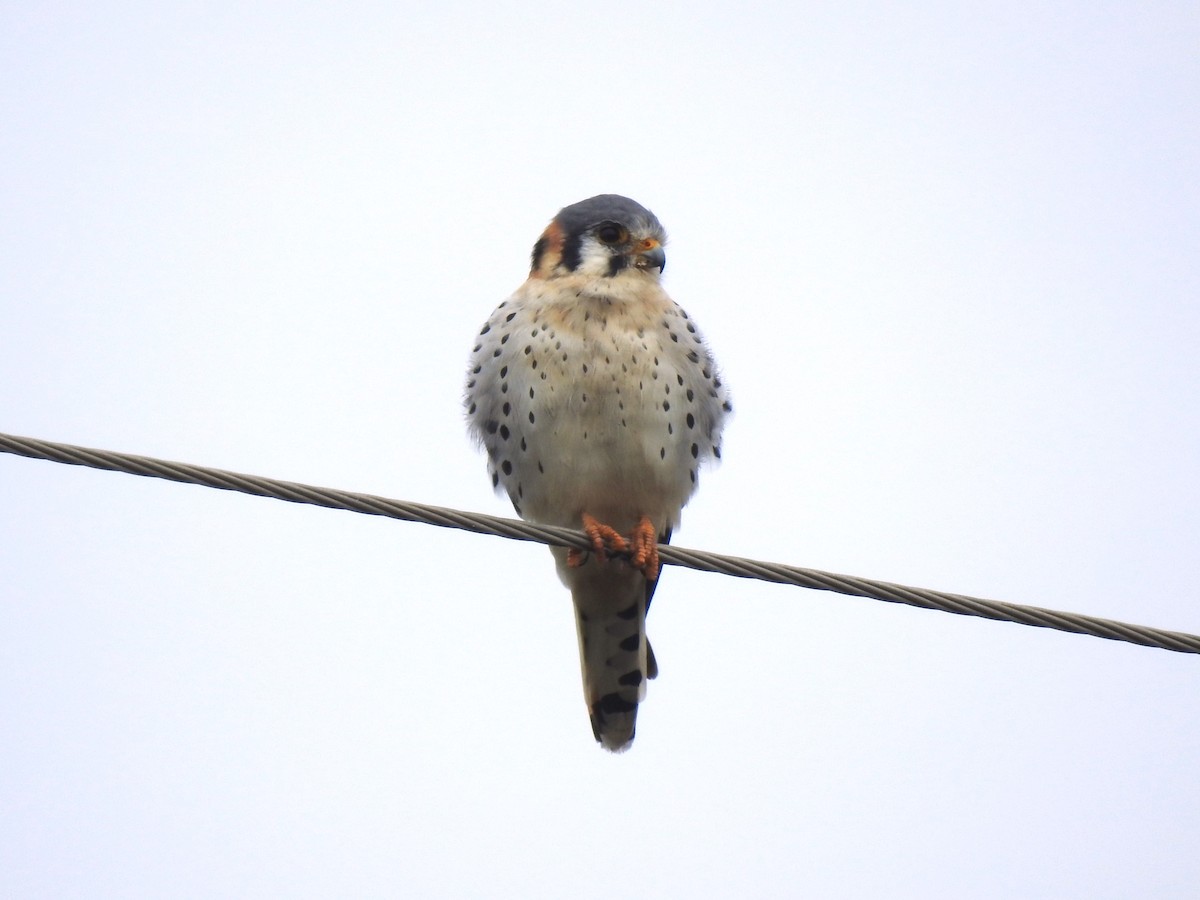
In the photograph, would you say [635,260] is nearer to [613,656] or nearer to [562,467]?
[562,467]

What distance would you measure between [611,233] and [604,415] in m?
0.88

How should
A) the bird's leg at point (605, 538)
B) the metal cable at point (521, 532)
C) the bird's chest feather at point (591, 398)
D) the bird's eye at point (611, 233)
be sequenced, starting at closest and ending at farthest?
the metal cable at point (521, 532) → the bird's leg at point (605, 538) → the bird's chest feather at point (591, 398) → the bird's eye at point (611, 233)

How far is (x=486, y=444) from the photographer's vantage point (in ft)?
16.4

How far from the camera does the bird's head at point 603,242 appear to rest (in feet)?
16.8

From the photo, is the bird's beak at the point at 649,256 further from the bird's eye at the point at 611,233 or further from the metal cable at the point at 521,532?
the metal cable at the point at 521,532

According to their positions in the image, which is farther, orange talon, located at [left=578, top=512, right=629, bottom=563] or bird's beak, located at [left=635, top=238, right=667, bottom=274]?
bird's beak, located at [left=635, top=238, right=667, bottom=274]

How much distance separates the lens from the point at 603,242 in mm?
5184

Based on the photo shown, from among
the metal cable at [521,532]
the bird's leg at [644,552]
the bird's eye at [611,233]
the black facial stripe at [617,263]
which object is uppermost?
the bird's eye at [611,233]

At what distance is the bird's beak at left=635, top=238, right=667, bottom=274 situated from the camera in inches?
203

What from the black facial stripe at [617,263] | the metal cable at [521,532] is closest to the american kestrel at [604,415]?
the black facial stripe at [617,263]

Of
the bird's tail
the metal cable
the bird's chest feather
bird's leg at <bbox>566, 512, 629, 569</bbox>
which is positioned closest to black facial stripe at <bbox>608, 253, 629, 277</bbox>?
the bird's chest feather

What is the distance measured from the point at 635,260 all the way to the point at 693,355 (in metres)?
0.46

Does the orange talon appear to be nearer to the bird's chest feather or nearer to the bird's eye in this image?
the bird's chest feather

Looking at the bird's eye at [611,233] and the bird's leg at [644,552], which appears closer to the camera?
the bird's leg at [644,552]
